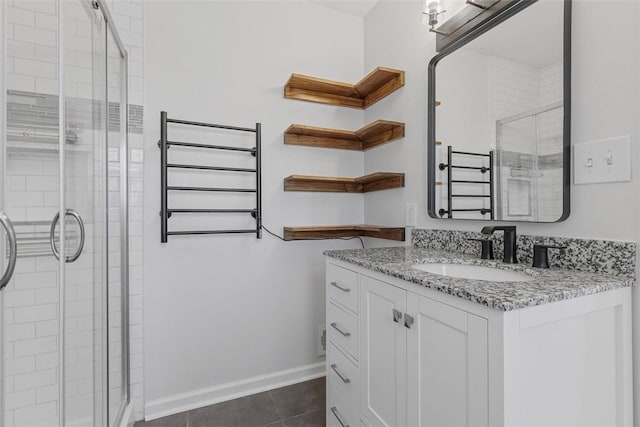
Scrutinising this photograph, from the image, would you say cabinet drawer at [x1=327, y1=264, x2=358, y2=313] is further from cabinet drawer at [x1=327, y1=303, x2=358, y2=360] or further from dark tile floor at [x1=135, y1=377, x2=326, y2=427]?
dark tile floor at [x1=135, y1=377, x2=326, y2=427]

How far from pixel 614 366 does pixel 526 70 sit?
103 centimetres

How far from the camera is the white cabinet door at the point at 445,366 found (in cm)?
80

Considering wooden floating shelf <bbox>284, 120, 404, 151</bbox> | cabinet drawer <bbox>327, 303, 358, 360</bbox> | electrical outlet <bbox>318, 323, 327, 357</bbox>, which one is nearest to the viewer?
cabinet drawer <bbox>327, 303, 358, 360</bbox>

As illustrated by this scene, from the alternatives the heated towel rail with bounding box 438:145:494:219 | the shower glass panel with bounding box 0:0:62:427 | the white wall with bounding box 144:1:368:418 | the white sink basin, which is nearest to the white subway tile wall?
the shower glass panel with bounding box 0:0:62:427

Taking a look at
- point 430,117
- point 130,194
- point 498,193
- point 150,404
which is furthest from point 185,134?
point 498,193

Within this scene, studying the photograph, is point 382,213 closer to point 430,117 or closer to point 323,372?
point 430,117

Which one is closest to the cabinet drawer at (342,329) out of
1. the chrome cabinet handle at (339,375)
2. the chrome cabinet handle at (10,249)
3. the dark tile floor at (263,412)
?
the chrome cabinet handle at (339,375)

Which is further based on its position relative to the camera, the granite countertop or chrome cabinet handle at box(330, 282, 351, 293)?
chrome cabinet handle at box(330, 282, 351, 293)

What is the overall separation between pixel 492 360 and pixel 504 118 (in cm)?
98

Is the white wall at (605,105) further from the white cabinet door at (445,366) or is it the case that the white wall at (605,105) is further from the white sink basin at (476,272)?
the white cabinet door at (445,366)

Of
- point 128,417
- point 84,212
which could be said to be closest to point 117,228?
point 84,212

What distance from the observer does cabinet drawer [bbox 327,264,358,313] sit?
1354 mm

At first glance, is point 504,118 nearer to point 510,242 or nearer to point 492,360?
point 510,242

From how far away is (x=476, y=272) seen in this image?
49.9 inches
